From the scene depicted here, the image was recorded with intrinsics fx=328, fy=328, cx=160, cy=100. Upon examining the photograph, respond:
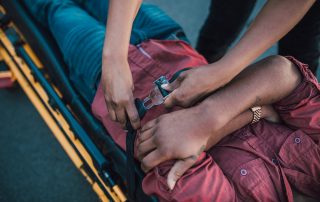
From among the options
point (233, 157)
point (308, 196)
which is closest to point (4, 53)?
point (233, 157)

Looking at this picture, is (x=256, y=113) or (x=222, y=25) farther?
(x=222, y=25)

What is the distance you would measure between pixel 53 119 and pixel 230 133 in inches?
31.0

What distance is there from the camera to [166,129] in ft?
2.84

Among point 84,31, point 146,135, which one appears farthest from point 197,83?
point 84,31

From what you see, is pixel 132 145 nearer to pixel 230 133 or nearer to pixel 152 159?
pixel 152 159

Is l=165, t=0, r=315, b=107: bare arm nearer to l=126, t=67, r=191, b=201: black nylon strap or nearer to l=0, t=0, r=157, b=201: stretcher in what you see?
l=126, t=67, r=191, b=201: black nylon strap

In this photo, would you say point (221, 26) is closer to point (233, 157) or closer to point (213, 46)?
point (213, 46)

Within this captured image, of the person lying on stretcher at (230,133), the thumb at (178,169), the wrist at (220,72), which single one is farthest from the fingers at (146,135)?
the wrist at (220,72)

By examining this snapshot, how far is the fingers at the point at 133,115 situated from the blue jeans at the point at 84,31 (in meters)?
0.26

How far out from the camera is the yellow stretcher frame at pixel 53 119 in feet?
3.87

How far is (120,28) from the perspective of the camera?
1.01 meters

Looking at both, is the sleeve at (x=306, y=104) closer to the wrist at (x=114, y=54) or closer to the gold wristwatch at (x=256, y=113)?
the gold wristwatch at (x=256, y=113)

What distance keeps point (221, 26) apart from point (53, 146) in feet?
3.27

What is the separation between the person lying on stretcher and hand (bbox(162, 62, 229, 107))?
0.04 ft
